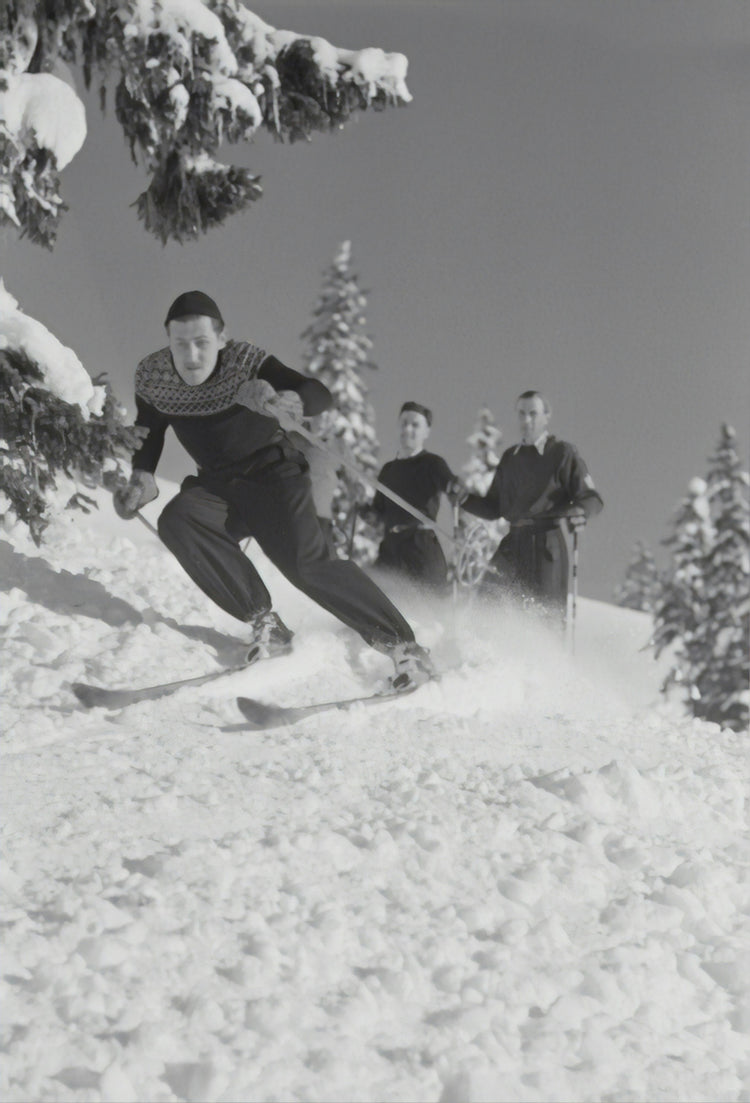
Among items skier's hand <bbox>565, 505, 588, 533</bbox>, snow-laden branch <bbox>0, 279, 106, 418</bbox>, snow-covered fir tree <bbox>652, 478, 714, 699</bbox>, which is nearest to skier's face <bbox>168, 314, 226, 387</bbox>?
snow-laden branch <bbox>0, 279, 106, 418</bbox>

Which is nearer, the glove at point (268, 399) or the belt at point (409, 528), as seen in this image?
the glove at point (268, 399)

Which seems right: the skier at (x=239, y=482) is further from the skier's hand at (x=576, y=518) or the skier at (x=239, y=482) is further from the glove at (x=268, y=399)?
the skier's hand at (x=576, y=518)

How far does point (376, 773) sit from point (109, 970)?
64.4 inches

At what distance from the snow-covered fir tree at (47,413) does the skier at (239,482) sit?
0.69 ft

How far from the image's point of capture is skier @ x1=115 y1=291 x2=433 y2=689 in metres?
4.92

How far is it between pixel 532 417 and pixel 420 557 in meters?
1.34

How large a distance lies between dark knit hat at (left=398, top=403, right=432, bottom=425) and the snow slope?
2687 mm

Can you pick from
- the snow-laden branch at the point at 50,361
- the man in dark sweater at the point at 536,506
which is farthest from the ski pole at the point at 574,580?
the snow-laden branch at the point at 50,361

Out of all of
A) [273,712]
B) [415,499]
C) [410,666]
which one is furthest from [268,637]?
[415,499]

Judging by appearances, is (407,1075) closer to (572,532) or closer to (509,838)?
(509,838)

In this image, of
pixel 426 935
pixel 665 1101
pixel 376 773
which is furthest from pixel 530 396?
pixel 665 1101

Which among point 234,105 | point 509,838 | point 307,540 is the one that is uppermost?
point 234,105

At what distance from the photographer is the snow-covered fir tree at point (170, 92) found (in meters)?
4.54

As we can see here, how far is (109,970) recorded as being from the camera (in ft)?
7.57
